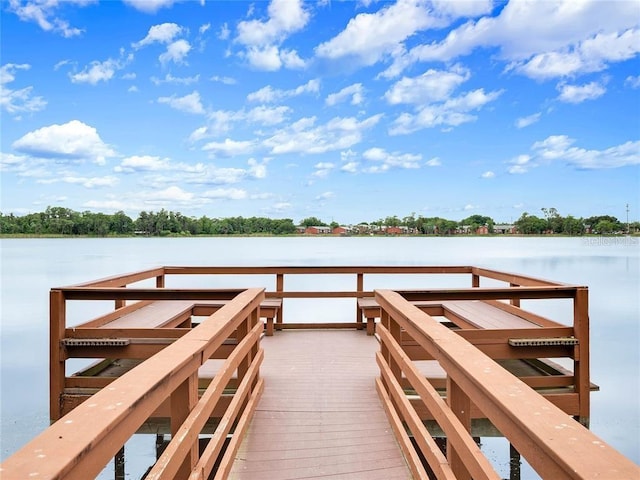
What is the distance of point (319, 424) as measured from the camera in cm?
346

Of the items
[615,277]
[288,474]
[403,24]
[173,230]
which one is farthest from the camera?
[173,230]

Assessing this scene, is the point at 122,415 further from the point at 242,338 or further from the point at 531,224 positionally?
the point at 531,224

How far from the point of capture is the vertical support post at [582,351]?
13.2ft

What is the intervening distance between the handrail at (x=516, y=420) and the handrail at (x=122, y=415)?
102cm

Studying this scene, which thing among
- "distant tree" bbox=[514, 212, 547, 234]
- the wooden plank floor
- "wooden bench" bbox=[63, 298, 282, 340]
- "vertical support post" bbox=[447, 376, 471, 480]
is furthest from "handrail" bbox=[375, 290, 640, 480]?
"distant tree" bbox=[514, 212, 547, 234]

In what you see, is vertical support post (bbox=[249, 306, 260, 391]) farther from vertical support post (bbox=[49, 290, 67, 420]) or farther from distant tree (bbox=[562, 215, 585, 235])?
distant tree (bbox=[562, 215, 585, 235])

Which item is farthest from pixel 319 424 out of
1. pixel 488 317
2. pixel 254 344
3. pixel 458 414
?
pixel 488 317

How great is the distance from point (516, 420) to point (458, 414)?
811mm

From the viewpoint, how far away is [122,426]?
1.12 meters

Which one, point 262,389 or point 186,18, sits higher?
point 186,18

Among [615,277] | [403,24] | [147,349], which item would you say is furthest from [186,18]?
[147,349]

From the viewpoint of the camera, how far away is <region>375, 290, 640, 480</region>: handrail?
2.94 ft

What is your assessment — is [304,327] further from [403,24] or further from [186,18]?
[186,18]

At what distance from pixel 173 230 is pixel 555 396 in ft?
269
